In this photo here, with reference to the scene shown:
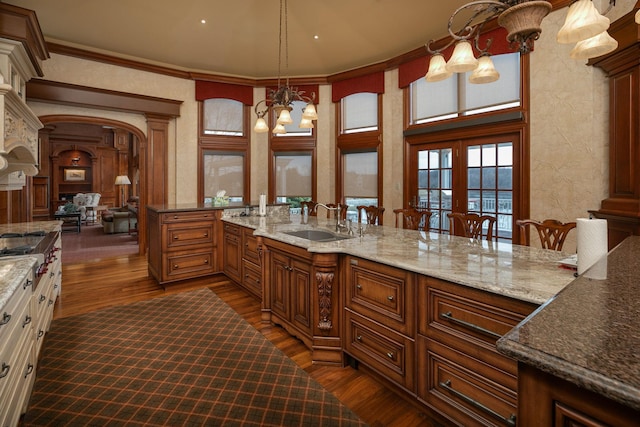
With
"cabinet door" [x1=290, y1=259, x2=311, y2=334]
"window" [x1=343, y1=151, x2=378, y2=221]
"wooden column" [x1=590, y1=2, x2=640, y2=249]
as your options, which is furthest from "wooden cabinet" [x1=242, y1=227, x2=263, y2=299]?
"wooden column" [x1=590, y1=2, x2=640, y2=249]

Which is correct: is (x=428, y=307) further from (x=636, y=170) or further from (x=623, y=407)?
(x=636, y=170)

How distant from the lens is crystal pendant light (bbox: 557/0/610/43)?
1.56 meters

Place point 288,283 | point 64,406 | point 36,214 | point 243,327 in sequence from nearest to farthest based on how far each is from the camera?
point 64,406
point 288,283
point 243,327
point 36,214

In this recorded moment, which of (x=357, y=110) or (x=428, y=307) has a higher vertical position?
(x=357, y=110)

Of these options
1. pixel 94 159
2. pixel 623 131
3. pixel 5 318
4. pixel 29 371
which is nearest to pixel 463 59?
pixel 623 131

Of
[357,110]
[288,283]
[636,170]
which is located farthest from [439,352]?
[357,110]

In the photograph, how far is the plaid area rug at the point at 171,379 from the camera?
1870 millimetres

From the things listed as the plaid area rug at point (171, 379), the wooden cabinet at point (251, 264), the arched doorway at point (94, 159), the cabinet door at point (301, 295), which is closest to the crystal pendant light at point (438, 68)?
the cabinet door at point (301, 295)

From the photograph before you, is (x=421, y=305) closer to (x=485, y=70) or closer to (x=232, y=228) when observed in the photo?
(x=485, y=70)

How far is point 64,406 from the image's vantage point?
1.94 m

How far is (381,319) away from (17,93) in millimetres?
3853

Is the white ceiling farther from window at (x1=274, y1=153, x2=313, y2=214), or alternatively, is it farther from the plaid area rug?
the plaid area rug

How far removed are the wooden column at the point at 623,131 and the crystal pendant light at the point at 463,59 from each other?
7.15 feet

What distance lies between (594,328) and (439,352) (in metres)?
1.04
